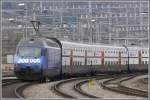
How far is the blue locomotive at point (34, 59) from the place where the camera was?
25.3 meters

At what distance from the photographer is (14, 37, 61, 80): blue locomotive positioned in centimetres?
2533

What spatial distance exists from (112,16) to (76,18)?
4.98m

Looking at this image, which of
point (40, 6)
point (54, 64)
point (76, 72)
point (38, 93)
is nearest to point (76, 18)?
point (40, 6)

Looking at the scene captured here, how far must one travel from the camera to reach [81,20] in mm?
58344

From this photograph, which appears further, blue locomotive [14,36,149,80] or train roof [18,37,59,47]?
train roof [18,37,59,47]

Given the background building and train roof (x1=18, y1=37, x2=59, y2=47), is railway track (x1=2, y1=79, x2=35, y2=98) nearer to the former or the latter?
train roof (x1=18, y1=37, x2=59, y2=47)

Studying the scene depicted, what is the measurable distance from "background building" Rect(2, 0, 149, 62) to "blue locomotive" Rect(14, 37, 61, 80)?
807 inches

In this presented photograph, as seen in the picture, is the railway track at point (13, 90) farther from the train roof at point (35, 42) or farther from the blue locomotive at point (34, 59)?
the train roof at point (35, 42)

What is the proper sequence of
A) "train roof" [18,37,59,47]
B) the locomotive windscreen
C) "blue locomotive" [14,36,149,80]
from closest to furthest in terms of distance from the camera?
1. "blue locomotive" [14,36,149,80]
2. the locomotive windscreen
3. "train roof" [18,37,59,47]

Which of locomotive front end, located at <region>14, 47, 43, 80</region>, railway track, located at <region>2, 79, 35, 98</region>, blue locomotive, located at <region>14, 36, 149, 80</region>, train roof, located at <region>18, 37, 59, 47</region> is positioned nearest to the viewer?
railway track, located at <region>2, 79, 35, 98</region>

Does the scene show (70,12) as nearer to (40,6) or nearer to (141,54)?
(40,6)

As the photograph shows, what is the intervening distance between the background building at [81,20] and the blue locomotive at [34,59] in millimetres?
20507

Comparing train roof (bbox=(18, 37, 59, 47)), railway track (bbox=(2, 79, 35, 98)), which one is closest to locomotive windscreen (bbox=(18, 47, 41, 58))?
train roof (bbox=(18, 37, 59, 47))

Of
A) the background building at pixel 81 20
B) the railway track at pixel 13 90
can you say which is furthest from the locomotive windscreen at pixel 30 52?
the background building at pixel 81 20
